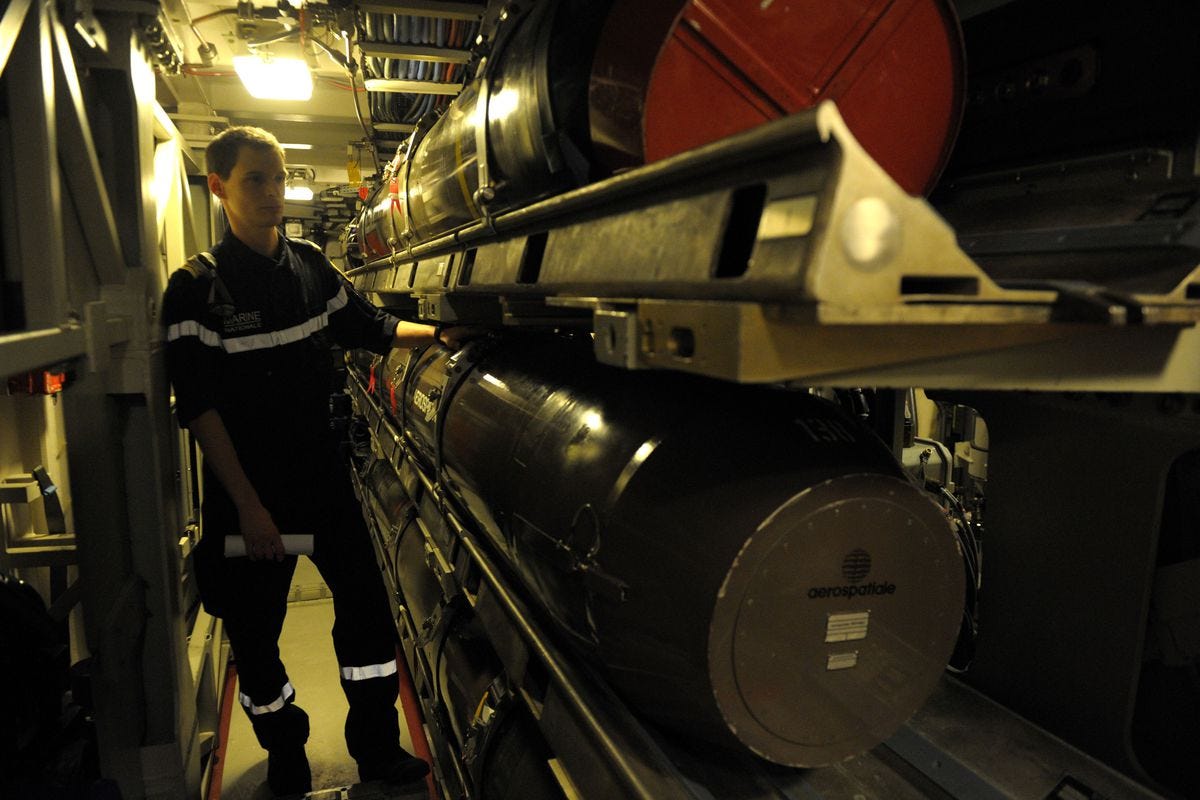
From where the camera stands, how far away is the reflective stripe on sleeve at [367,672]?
2.81m

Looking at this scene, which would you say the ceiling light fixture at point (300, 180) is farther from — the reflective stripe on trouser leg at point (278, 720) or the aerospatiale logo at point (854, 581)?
the aerospatiale logo at point (854, 581)

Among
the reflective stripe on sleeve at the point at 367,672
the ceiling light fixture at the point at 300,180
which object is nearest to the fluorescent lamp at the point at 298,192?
the ceiling light fixture at the point at 300,180

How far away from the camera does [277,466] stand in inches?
108

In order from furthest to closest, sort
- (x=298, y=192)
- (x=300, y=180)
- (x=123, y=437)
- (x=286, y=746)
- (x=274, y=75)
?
(x=298, y=192)
(x=300, y=180)
(x=274, y=75)
(x=286, y=746)
(x=123, y=437)

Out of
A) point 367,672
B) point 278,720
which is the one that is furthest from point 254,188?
point 278,720

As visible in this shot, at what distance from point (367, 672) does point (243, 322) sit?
131cm

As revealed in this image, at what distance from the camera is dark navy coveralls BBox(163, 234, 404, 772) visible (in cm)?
251

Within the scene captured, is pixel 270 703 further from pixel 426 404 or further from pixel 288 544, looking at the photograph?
pixel 426 404

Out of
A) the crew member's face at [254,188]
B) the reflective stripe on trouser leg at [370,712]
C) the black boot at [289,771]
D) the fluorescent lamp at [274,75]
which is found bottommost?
the black boot at [289,771]

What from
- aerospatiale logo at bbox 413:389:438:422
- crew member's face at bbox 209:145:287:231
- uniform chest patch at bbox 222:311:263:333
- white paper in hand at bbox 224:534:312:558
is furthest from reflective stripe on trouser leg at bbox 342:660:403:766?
crew member's face at bbox 209:145:287:231

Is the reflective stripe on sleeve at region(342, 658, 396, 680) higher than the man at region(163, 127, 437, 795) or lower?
lower

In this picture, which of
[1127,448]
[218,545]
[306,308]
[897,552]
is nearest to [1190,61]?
[1127,448]

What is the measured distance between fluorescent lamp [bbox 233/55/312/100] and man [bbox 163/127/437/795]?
1631 millimetres

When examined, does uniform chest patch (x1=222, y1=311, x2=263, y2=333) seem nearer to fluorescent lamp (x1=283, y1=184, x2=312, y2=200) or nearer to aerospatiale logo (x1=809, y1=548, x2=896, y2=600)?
aerospatiale logo (x1=809, y1=548, x2=896, y2=600)
